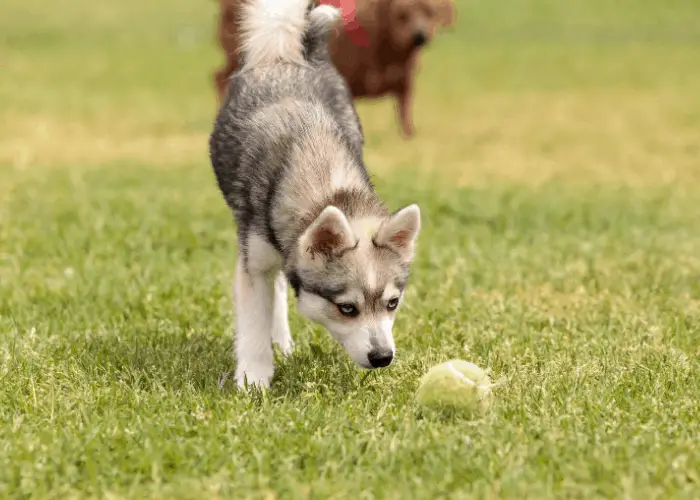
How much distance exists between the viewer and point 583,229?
28.6 feet

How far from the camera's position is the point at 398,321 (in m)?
6.09

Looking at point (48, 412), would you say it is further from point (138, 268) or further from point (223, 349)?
point (138, 268)

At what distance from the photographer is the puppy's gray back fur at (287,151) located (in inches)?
193

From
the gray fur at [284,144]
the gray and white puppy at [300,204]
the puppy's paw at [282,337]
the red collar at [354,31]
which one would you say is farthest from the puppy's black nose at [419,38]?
the puppy's paw at [282,337]

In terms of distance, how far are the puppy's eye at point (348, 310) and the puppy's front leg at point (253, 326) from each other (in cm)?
65

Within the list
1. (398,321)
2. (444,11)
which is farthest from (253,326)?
(444,11)

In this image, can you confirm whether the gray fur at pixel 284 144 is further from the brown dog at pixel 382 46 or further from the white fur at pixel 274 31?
the brown dog at pixel 382 46

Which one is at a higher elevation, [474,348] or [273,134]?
[273,134]

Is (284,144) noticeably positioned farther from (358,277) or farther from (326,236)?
(358,277)

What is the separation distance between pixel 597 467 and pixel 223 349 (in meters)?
2.43

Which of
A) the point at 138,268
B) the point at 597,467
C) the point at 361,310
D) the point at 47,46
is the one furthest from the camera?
the point at 47,46

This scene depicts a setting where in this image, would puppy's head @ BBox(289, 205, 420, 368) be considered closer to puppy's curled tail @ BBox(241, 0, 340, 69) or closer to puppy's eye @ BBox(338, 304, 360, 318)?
puppy's eye @ BBox(338, 304, 360, 318)

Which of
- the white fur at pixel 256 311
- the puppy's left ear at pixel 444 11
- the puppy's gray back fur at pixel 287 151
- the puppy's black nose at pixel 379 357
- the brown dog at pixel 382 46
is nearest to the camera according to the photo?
the puppy's black nose at pixel 379 357

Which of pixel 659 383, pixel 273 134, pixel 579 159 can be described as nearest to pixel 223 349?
pixel 273 134
